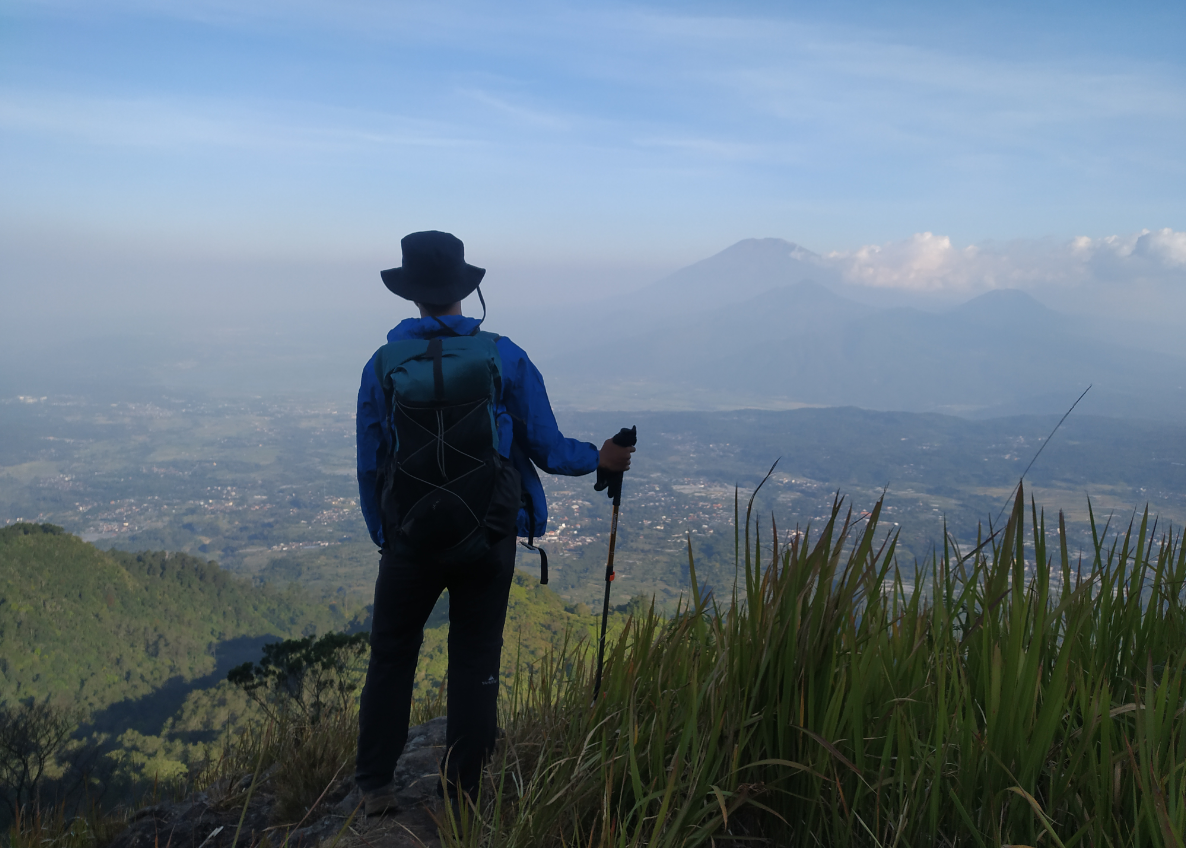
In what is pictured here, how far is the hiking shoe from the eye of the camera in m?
3.05

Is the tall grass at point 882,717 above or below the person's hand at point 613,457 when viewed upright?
below

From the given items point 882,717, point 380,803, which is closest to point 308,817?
point 380,803

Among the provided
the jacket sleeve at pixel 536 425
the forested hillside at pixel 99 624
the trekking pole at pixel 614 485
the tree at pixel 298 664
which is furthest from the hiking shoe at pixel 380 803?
the forested hillside at pixel 99 624

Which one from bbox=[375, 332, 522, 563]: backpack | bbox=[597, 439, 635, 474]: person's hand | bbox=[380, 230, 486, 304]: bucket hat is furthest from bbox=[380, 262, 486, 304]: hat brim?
bbox=[597, 439, 635, 474]: person's hand

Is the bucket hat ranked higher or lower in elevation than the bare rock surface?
higher

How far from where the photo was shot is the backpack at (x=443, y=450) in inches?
111

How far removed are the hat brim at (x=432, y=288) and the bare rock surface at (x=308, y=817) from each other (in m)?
2.06

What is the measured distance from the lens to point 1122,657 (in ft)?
7.96

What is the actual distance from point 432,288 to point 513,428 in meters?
0.68

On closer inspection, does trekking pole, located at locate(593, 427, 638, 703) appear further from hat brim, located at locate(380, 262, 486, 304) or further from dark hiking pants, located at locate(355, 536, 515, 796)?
hat brim, located at locate(380, 262, 486, 304)

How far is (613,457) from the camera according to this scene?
3068mm

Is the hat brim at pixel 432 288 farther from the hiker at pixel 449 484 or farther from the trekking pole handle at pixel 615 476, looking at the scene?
the trekking pole handle at pixel 615 476

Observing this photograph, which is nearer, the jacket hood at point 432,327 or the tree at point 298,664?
the jacket hood at point 432,327

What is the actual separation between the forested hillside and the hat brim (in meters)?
61.4
